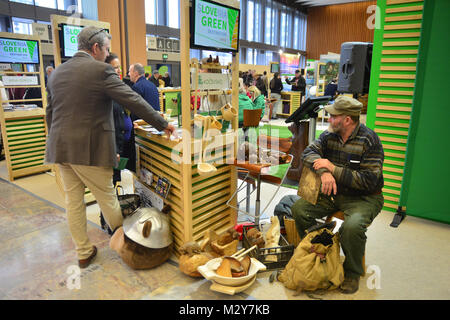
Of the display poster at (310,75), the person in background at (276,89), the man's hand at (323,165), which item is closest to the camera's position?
the man's hand at (323,165)

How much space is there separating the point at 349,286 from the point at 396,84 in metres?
2.46

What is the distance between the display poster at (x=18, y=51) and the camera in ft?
15.8

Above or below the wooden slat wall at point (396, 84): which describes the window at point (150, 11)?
above

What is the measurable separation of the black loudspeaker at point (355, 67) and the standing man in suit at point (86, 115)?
2699 mm

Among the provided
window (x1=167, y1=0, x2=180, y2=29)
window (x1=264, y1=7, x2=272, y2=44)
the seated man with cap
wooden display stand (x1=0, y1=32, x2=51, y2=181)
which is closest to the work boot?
the seated man with cap

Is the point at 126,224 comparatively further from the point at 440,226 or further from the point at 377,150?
the point at 440,226

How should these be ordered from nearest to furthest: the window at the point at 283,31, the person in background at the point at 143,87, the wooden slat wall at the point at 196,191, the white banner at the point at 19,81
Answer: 1. the wooden slat wall at the point at 196,191
2. the person in background at the point at 143,87
3. the white banner at the point at 19,81
4. the window at the point at 283,31

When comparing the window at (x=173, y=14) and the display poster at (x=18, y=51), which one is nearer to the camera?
the display poster at (x=18, y=51)

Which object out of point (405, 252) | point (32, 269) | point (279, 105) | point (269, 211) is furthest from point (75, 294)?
point (279, 105)

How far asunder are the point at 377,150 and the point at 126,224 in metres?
2.09

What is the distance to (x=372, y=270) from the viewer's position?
8.86 feet

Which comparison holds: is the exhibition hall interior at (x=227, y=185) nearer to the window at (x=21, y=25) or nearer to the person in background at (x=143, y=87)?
the person in background at (x=143, y=87)

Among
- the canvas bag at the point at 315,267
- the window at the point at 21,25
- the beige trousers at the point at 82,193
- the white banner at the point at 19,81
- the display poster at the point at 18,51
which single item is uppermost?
the window at the point at 21,25

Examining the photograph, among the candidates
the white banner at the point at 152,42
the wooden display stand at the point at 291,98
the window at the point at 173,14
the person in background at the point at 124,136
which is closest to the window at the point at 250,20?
the window at the point at 173,14
